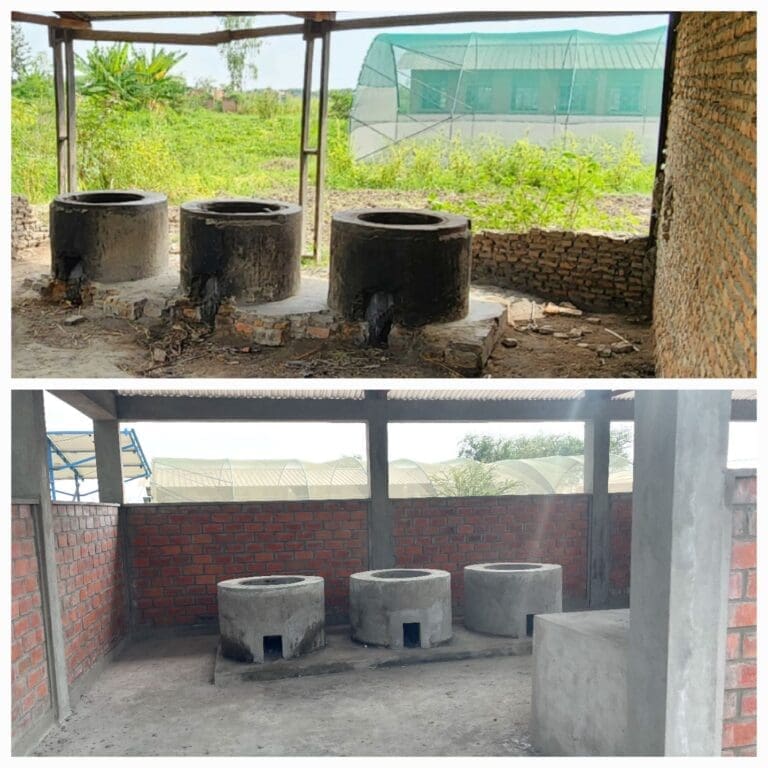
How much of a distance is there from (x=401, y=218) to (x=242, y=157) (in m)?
4.64

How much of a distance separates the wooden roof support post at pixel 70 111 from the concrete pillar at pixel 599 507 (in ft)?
20.3

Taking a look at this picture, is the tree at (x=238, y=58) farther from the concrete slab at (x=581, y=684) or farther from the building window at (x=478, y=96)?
the concrete slab at (x=581, y=684)

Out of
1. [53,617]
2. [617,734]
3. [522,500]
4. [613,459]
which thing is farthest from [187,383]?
[613,459]

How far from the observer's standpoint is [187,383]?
4746 mm

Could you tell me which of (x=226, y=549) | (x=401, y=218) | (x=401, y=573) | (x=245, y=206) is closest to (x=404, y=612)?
(x=401, y=573)

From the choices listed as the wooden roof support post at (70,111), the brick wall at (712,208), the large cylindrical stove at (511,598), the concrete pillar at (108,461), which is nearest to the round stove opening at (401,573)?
the large cylindrical stove at (511,598)

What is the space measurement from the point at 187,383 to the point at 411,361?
2.04 m

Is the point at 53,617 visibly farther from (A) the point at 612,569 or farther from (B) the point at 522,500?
(A) the point at 612,569

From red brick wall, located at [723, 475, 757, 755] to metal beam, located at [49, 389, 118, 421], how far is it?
5681 mm

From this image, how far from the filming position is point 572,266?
9781mm

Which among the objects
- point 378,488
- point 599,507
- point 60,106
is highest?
point 60,106

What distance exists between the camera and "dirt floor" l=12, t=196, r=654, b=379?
627cm

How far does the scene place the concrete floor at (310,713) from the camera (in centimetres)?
520

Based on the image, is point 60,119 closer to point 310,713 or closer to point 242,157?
point 242,157
